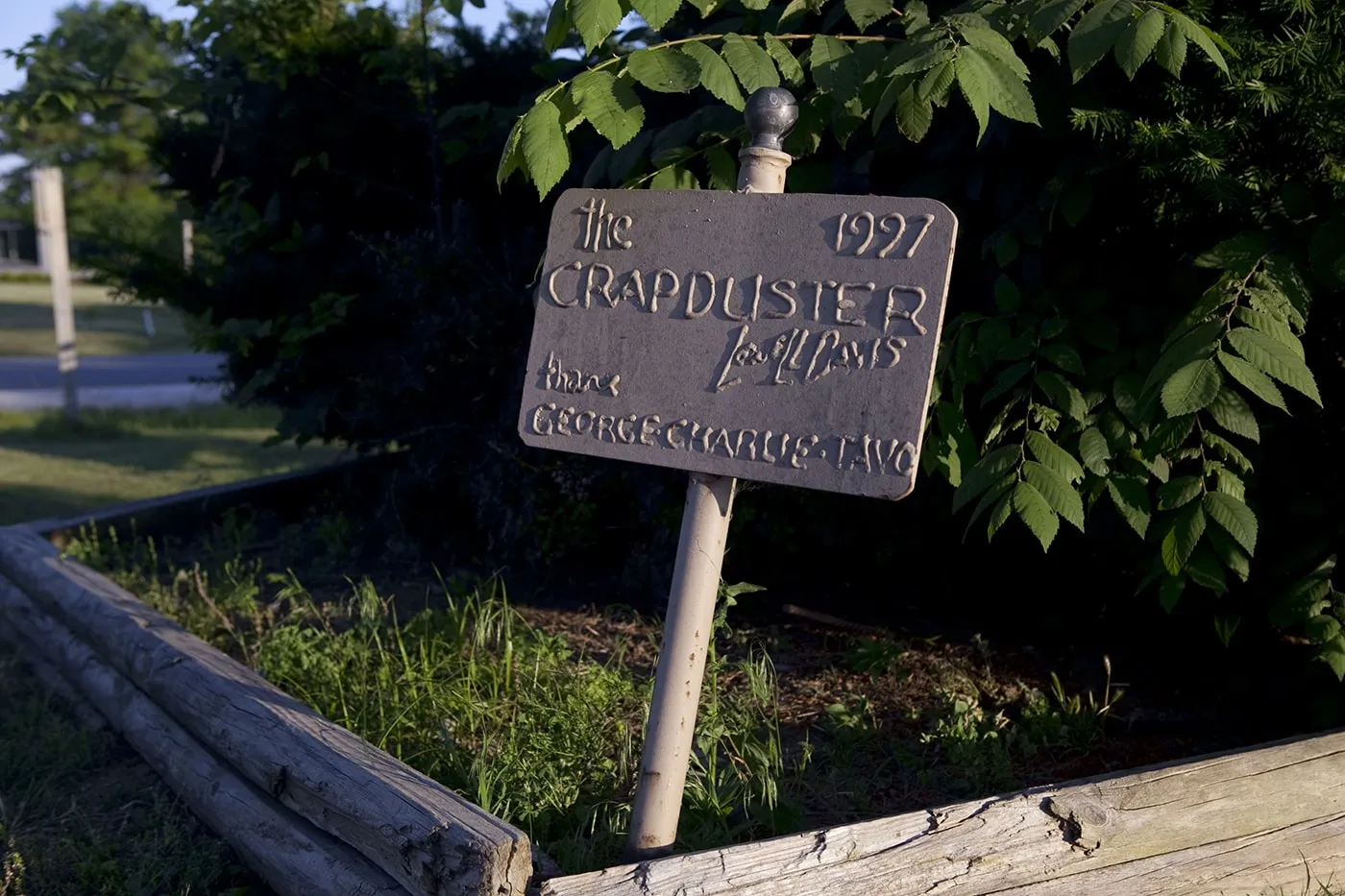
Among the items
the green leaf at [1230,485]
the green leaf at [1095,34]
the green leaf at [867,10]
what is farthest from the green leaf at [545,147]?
the green leaf at [1230,485]

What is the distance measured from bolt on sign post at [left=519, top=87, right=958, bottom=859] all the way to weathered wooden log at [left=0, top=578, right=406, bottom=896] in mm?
802

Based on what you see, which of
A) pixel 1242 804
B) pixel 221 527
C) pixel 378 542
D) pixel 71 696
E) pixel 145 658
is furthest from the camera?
pixel 221 527

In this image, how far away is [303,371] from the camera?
563cm

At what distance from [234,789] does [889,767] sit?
177cm

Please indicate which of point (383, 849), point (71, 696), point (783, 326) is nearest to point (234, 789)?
point (383, 849)

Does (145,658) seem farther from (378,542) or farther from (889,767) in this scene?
(889,767)

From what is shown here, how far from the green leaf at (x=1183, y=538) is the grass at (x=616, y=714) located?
2.78 feet

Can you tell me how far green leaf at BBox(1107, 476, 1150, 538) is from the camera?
9.40 ft

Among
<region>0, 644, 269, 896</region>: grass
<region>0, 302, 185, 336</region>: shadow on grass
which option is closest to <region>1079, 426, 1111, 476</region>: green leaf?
<region>0, 644, 269, 896</region>: grass

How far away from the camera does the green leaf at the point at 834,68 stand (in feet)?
8.81

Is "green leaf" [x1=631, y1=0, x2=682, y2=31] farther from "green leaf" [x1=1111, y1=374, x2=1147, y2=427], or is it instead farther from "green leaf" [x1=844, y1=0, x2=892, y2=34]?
"green leaf" [x1=1111, y1=374, x2=1147, y2=427]

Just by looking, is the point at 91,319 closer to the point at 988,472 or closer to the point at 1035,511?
the point at 988,472

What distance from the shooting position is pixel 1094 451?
2889 mm

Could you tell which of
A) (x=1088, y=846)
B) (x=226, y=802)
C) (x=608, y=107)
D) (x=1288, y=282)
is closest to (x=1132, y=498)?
(x=1288, y=282)
